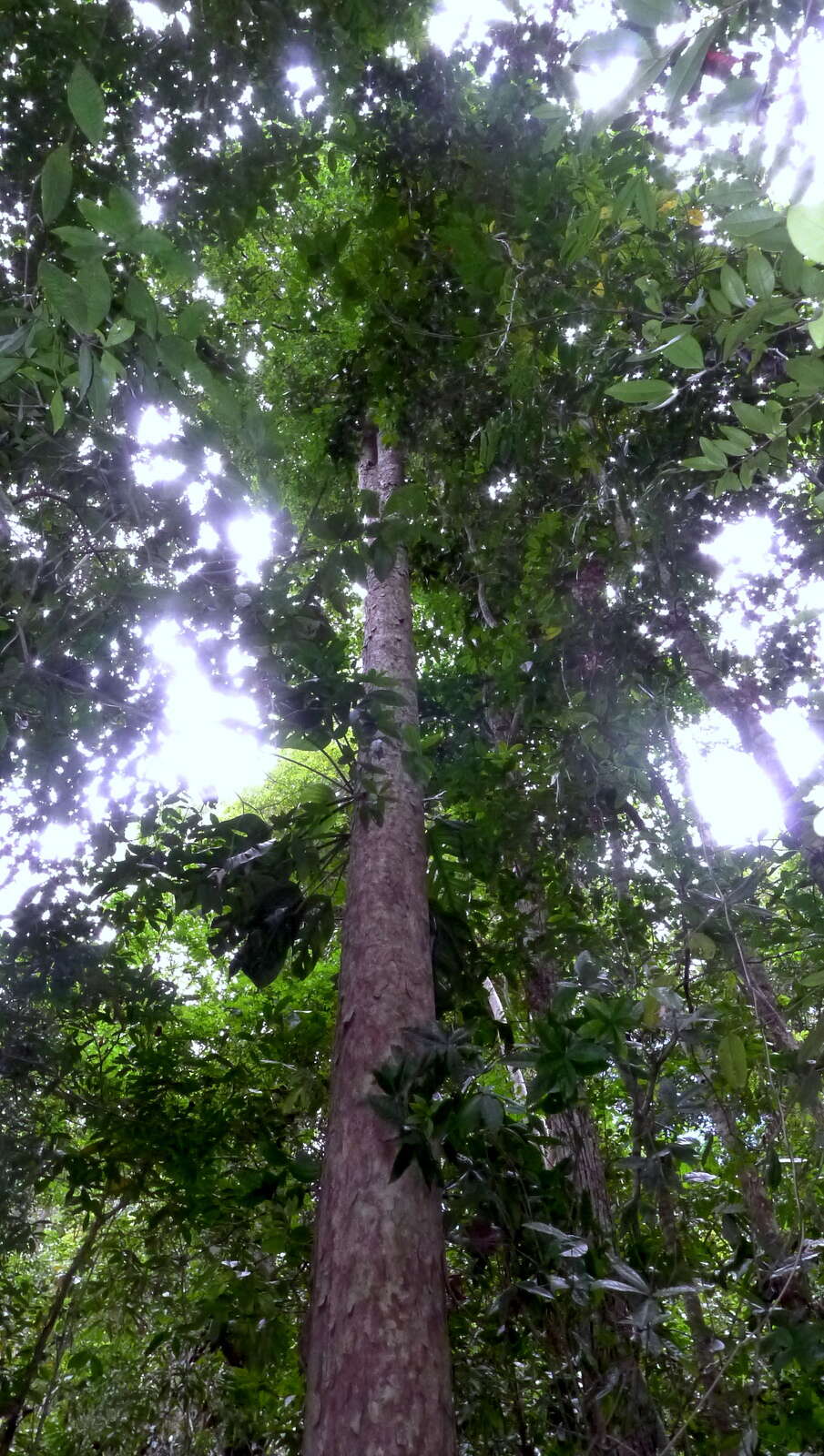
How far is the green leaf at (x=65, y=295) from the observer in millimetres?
1184

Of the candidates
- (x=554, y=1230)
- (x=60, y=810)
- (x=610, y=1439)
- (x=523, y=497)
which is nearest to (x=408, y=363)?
(x=523, y=497)

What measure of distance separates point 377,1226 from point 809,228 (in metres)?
2.21

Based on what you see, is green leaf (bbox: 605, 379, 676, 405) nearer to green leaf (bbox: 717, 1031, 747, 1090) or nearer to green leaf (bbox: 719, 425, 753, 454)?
green leaf (bbox: 719, 425, 753, 454)

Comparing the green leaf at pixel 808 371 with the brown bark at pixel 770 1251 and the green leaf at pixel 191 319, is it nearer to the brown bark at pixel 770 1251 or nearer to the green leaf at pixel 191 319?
the green leaf at pixel 191 319

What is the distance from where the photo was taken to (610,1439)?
6.63 ft

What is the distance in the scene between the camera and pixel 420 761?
3080mm

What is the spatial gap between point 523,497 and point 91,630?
2591 mm

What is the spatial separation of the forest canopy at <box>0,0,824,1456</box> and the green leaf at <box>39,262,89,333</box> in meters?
0.02

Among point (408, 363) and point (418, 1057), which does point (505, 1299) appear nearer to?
point (418, 1057)

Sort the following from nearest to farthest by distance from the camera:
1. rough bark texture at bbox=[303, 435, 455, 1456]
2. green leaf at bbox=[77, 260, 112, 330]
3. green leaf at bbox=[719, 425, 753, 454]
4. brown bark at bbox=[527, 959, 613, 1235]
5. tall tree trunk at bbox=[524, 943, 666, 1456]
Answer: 1. green leaf at bbox=[77, 260, 112, 330]
2. green leaf at bbox=[719, 425, 753, 454]
3. rough bark texture at bbox=[303, 435, 455, 1456]
4. tall tree trunk at bbox=[524, 943, 666, 1456]
5. brown bark at bbox=[527, 959, 613, 1235]

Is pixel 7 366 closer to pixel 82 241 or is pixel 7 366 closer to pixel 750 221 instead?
pixel 82 241

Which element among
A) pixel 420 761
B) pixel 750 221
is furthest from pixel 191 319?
pixel 420 761

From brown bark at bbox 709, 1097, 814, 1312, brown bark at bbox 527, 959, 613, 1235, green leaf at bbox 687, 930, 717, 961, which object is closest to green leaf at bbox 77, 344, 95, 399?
green leaf at bbox 687, 930, 717, 961

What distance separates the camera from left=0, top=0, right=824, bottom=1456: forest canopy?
190 centimetres
